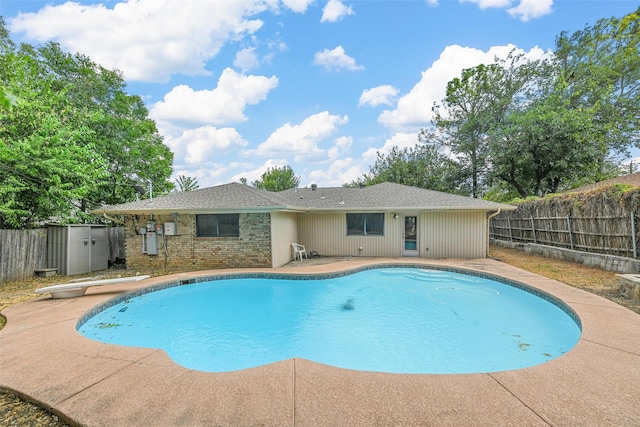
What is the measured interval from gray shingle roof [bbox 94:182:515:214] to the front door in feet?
2.75

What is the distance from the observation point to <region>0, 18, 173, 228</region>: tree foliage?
7.34 meters

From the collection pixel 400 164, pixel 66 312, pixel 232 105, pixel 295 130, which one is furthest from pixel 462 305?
pixel 400 164

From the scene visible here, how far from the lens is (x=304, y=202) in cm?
1231

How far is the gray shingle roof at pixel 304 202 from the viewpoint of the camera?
29.5ft

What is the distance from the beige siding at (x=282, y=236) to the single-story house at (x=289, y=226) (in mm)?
33

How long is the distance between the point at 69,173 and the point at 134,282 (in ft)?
12.1

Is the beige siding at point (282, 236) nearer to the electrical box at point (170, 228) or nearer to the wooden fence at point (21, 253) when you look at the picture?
the electrical box at point (170, 228)

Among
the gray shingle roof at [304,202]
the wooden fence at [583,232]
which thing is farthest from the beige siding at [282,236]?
the wooden fence at [583,232]

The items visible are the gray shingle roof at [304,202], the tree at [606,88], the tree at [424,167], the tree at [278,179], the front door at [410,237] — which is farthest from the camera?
the tree at [278,179]

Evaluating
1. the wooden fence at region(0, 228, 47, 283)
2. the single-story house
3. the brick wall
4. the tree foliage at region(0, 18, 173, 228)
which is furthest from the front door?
the wooden fence at region(0, 228, 47, 283)

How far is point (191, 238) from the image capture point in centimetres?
941

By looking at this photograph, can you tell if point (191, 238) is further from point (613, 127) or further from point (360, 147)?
point (613, 127)

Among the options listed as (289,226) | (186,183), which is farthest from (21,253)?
(186,183)

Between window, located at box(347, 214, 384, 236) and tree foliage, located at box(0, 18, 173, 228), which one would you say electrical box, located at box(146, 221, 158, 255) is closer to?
tree foliage, located at box(0, 18, 173, 228)
